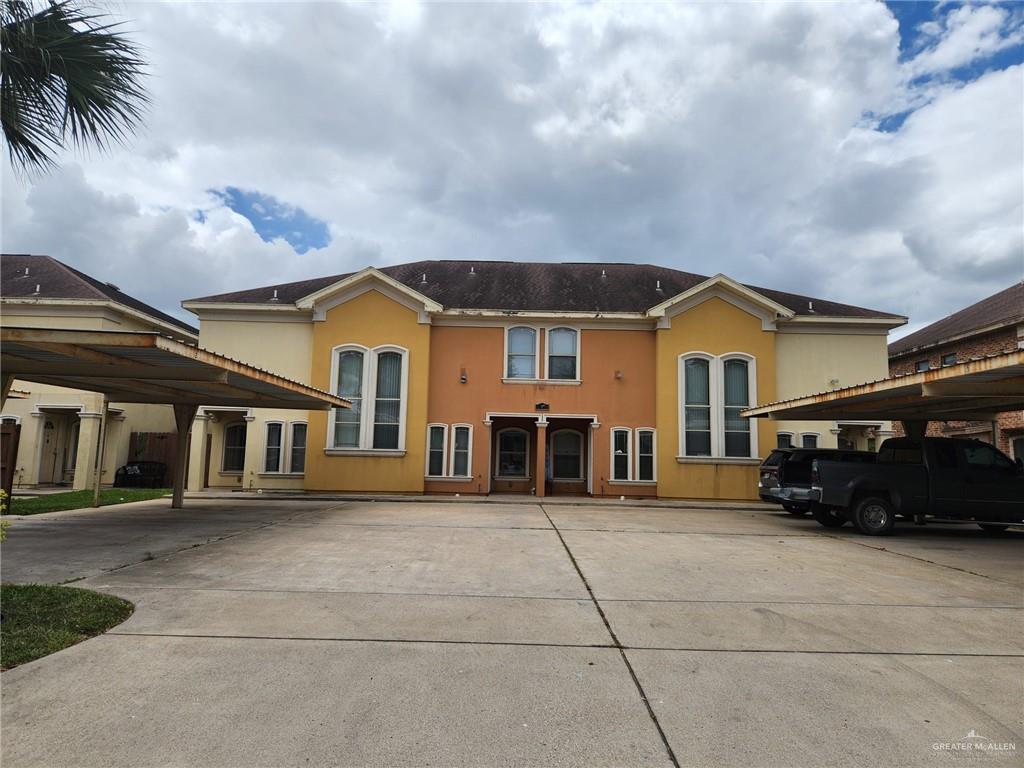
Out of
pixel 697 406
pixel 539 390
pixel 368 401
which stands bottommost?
pixel 368 401

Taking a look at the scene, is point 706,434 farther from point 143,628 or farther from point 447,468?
point 143,628

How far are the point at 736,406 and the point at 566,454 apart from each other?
6.12 meters

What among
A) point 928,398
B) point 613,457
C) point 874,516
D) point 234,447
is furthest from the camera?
point 234,447

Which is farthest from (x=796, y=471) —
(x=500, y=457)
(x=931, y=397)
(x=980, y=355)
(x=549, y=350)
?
(x=980, y=355)

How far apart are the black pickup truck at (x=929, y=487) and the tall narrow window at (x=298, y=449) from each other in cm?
1565

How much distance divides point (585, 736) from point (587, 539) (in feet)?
25.1

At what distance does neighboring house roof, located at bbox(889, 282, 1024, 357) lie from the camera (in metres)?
22.6

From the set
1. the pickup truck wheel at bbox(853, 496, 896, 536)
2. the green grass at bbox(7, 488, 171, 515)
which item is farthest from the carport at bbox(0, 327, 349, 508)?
the pickup truck wheel at bbox(853, 496, 896, 536)

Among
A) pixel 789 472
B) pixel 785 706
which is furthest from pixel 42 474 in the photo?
pixel 785 706

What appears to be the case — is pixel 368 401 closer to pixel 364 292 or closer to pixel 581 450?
pixel 364 292

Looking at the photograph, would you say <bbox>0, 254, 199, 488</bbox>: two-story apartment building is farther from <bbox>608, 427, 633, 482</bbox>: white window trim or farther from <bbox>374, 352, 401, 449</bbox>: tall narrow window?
<bbox>608, 427, 633, 482</bbox>: white window trim

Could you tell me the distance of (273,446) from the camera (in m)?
20.7

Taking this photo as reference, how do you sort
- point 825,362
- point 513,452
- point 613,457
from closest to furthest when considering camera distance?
point 613,457 < point 825,362 < point 513,452

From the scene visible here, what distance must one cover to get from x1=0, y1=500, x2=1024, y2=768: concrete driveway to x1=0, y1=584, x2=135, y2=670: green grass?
0.61 feet
